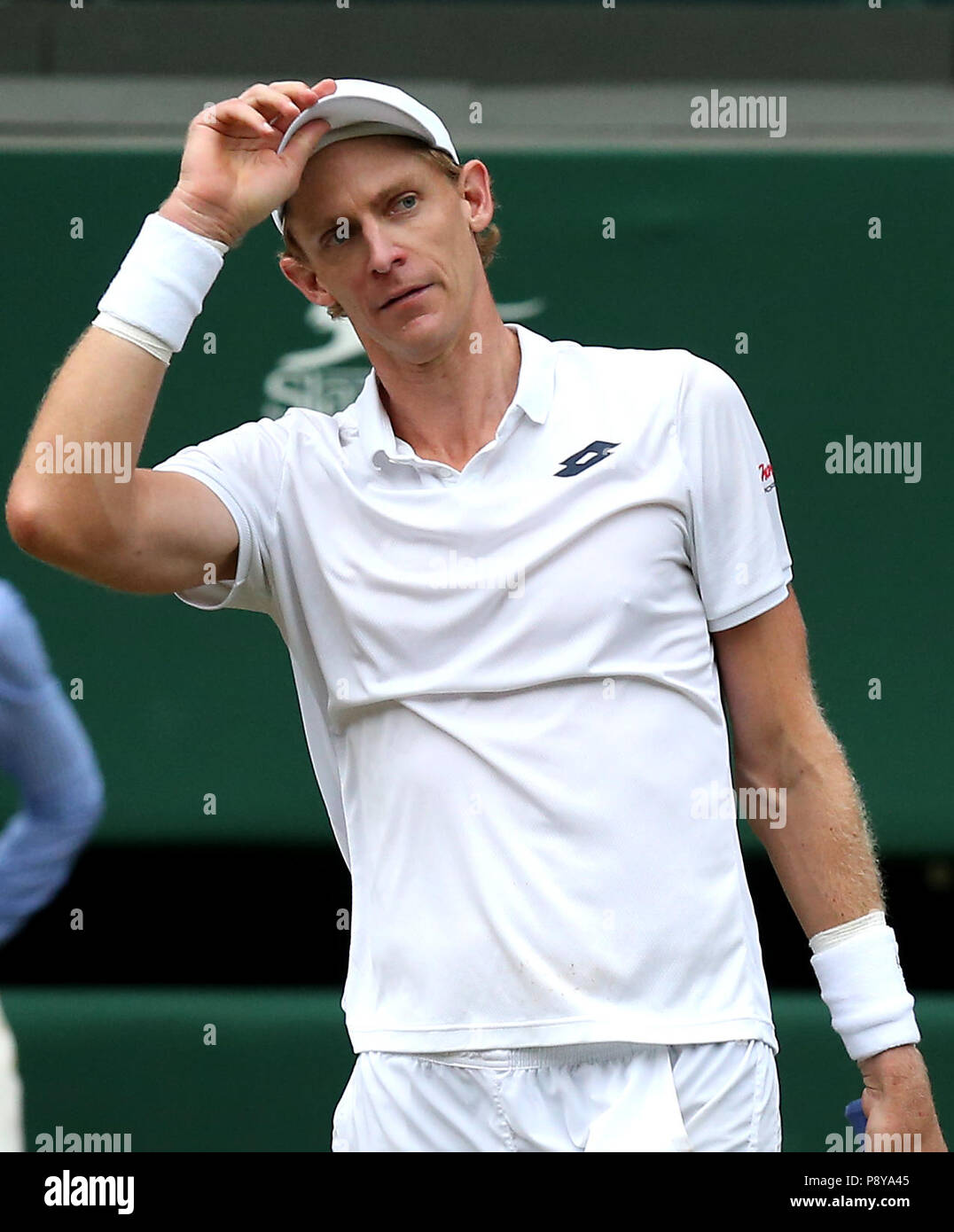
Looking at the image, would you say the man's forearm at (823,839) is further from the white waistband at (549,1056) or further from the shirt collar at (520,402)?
the shirt collar at (520,402)

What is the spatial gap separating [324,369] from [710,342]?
0.84 meters

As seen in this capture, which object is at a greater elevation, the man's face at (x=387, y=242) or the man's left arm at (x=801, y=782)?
the man's face at (x=387, y=242)

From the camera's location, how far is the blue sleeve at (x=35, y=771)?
2412 millimetres

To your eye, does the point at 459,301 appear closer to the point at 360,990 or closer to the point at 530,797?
the point at 530,797

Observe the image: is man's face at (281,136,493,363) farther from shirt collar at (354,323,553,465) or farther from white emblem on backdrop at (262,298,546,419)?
white emblem on backdrop at (262,298,546,419)

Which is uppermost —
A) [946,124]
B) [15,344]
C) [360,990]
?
[946,124]

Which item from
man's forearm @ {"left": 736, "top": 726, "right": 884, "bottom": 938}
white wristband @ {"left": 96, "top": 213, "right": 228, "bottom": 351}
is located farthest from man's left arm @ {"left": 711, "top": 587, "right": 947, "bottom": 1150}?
white wristband @ {"left": 96, "top": 213, "right": 228, "bottom": 351}

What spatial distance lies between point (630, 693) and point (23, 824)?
1.09 meters

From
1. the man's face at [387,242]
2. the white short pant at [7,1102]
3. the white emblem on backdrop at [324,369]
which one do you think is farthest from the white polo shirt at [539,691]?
the white emblem on backdrop at [324,369]

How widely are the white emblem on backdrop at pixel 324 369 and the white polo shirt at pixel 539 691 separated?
1.82 meters

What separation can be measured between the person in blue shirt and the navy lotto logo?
32.3 inches

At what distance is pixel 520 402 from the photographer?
2.05 meters

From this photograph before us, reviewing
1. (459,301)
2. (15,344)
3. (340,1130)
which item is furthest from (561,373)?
(15,344)

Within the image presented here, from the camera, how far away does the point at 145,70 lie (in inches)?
160
